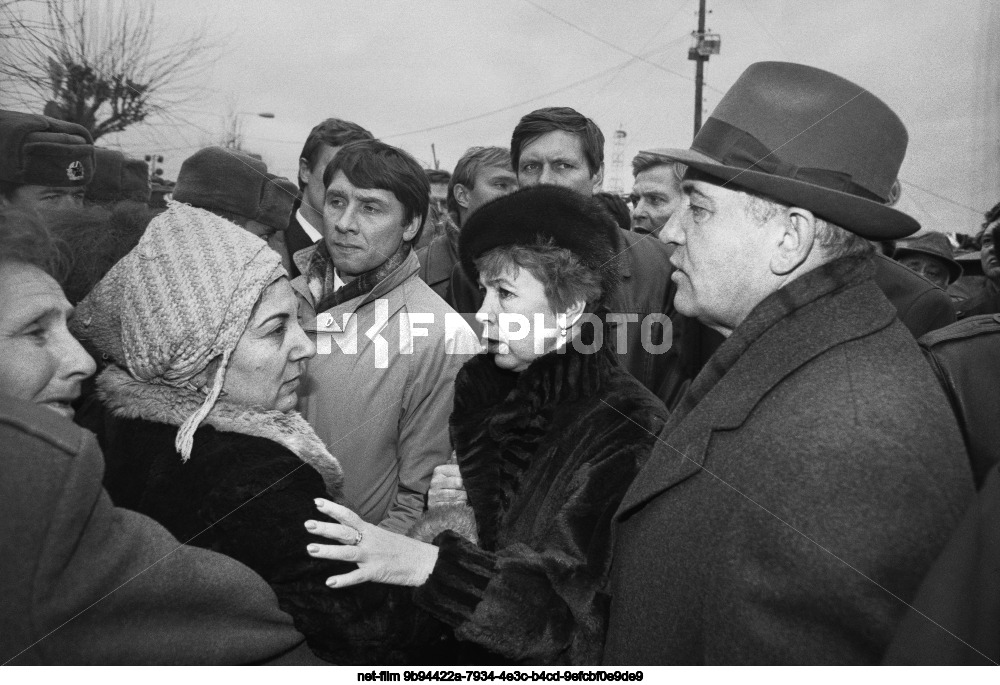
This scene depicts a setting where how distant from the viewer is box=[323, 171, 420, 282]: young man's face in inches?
82.1

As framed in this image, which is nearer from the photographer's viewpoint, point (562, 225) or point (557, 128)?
point (562, 225)

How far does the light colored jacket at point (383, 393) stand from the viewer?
2.00 metres

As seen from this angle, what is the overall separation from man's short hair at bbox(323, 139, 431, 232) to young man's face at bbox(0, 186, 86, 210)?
2.08 feet

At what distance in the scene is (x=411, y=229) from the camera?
217 cm

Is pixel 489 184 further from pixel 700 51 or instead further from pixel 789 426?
pixel 789 426

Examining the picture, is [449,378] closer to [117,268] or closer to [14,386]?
[117,268]

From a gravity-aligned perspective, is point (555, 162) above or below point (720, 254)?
above

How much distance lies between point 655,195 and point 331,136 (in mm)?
1201

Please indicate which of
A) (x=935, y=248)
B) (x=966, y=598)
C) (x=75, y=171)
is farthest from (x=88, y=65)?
(x=935, y=248)

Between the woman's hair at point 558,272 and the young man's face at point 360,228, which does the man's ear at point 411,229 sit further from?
the woman's hair at point 558,272

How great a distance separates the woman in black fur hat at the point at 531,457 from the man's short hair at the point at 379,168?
0.27 meters

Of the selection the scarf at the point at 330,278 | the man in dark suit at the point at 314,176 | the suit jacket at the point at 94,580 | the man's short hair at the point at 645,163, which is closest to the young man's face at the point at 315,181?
the man in dark suit at the point at 314,176

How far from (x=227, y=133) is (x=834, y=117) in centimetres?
149

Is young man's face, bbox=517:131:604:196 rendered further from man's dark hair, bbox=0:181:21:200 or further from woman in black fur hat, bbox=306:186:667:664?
man's dark hair, bbox=0:181:21:200
